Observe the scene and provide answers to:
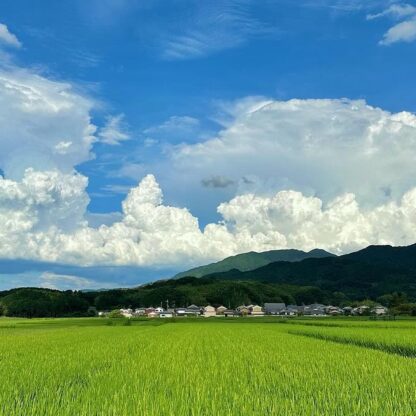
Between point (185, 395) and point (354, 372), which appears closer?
point (185, 395)

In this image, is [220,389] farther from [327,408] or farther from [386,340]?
[386,340]

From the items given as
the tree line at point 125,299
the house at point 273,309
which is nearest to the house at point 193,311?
the tree line at point 125,299

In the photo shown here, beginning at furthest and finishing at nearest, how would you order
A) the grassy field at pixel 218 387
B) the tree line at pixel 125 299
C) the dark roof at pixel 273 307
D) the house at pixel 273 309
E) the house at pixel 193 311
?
the dark roof at pixel 273 307 → the house at pixel 273 309 → the house at pixel 193 311 → the tree line at pixel 125 299 → the grassy field at pixel 218 387

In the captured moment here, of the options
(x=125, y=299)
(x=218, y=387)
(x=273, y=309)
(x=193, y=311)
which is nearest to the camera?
(x=218, y=387)

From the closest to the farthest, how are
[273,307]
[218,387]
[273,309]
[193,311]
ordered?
1. [218,387]
2. [193,311]
3. [273,309]
4. [273,307]

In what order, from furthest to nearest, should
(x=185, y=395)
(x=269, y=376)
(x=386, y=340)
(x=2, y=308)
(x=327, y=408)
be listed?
(x=2, y=308) < (x=386, y=340) < (x=269, y=376) < (x=185, y=395) < (x=327, y=408)

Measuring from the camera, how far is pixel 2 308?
5487 inches

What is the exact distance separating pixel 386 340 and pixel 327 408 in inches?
739

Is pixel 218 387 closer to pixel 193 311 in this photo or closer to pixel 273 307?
pixel 193 311

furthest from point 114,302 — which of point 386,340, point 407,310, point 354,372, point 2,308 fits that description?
point 354,372

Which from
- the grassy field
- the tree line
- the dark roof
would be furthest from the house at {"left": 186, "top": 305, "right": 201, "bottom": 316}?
the grassy field

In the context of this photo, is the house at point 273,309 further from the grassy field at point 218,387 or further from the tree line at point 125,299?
the grassy field at point 218,387

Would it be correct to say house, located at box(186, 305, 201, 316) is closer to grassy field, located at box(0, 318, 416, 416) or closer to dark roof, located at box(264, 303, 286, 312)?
dark roof, located at box(264, 303, 286, 312)

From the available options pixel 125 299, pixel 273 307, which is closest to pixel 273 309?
pixel 273 307
